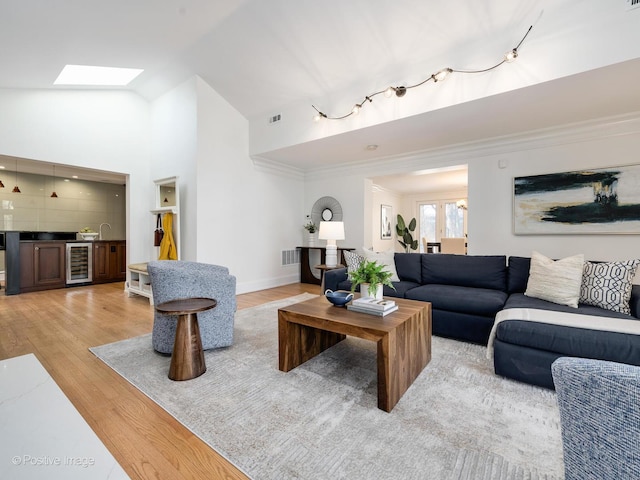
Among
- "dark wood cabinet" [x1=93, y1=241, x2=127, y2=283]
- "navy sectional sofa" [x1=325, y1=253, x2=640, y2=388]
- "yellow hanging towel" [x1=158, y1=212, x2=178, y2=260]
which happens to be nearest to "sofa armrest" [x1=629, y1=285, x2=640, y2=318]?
"navy sectional sofa" [x1=325, y1=253, x2=640, y2=388]

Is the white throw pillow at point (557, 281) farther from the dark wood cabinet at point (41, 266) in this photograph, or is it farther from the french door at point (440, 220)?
the dark wood cabinet at point (41, 266)

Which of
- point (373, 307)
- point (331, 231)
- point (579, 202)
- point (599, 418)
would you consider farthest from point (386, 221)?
point (599, 418)

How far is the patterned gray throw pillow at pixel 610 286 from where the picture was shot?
97.7 inches

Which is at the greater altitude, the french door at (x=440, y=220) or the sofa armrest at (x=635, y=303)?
the french door at (x=440, y=220)

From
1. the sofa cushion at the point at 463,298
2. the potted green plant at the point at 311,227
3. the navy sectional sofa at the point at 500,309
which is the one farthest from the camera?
the potted green plant at the point at 311,227

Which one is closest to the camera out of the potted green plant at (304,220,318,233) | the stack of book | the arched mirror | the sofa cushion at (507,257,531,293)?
the stack of book

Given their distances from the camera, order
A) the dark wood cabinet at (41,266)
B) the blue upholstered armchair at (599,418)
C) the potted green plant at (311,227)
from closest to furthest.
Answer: the blue upholstered armchair at (599,418), the dark wood cabinet at (41,266), the potted green plant at (311,227)

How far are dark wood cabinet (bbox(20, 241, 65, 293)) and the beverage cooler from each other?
0.38 ft

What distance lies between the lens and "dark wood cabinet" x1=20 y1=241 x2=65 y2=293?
5.33m

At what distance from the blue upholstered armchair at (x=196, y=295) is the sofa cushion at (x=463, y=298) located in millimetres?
1925

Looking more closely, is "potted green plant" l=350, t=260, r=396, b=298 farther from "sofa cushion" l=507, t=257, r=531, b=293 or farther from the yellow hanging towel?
the yellow hanging towel

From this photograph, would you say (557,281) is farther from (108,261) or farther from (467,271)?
(108,261)

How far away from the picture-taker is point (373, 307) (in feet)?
7.08

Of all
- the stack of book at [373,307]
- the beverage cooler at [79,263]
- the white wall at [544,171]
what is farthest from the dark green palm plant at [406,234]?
the beverage cooler at [79,263]
